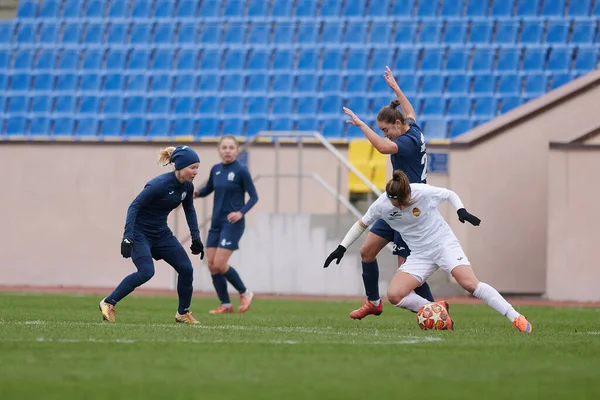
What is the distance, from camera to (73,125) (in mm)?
22297

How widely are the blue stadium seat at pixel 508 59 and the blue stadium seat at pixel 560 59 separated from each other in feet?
1.89

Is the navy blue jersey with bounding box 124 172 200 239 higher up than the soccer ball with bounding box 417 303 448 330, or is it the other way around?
the navy blue jersey with bounding box 124 172 200 239

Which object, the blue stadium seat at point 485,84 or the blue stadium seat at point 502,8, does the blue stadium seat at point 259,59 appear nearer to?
the blue stadium seat at point 485,84

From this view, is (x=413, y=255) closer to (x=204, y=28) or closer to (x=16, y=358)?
(x=16, y=358)

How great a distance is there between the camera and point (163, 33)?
2316 cm

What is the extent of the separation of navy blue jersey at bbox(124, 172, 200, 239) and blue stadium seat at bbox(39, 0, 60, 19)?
14.7m

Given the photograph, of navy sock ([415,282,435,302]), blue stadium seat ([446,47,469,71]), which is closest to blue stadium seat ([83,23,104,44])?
blue stadium seat ([446,47,469,71])

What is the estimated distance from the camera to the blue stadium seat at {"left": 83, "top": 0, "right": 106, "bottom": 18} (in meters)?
24.0

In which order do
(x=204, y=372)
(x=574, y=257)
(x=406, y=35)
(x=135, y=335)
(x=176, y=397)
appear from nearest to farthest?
(x=176, y=397) → (x=204, y=372) → (x=135, y=335) → (x=574, y=257) → (x=406, y=35)

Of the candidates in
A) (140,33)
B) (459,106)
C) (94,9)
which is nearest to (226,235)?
(459,106)

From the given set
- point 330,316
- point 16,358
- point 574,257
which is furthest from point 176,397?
point 574,257

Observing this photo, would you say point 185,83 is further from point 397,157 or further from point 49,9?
point 397,157

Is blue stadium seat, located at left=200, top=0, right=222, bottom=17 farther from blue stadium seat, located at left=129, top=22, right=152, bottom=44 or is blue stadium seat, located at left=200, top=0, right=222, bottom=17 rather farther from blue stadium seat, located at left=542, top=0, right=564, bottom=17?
blue stadium seat, located at left=542, top=0, right=564, bottom=17

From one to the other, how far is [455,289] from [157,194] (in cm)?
847
